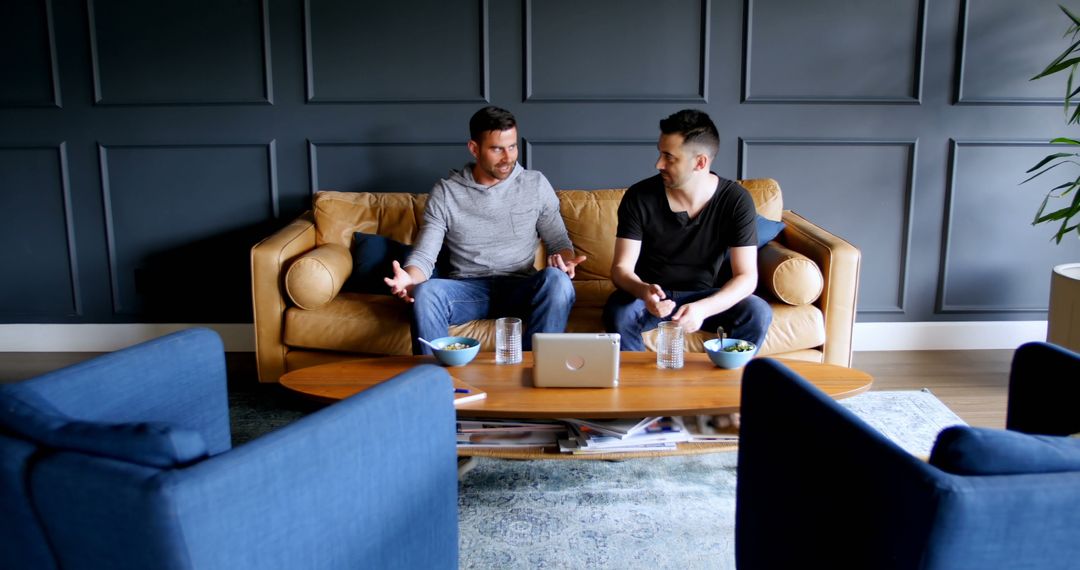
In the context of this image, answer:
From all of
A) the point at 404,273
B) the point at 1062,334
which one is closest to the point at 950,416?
the point at 1062,334

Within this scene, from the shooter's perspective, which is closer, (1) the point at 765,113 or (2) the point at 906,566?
(2) the point at 906,566

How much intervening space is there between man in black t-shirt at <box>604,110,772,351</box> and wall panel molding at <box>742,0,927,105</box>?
3.07 feet

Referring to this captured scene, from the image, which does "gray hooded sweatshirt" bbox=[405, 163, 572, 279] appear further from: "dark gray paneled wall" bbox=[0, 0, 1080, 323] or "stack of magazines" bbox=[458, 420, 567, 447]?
"stack of magazines" bbox=[458, 420, 567, 447]

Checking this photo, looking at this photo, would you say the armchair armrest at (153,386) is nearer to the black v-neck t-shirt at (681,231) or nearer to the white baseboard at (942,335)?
the black v-neck t-shirt at (681,231)

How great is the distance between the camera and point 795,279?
2.85 meters

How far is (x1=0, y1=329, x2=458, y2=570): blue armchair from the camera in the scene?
1.05m

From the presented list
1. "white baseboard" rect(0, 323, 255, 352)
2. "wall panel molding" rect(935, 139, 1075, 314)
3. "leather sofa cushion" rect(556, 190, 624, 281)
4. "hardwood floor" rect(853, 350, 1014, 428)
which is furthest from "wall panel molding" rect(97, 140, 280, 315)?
"wall panel molding" rect(935, 139, 1075, 314)

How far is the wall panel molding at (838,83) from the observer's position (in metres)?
3.50

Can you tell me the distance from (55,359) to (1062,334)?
13.5ft

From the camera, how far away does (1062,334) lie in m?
3.08

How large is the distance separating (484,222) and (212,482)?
209 cm

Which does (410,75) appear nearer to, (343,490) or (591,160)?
(591,160)

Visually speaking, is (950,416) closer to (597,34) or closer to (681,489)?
(681,489)

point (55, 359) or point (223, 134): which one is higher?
point (223, 134)
